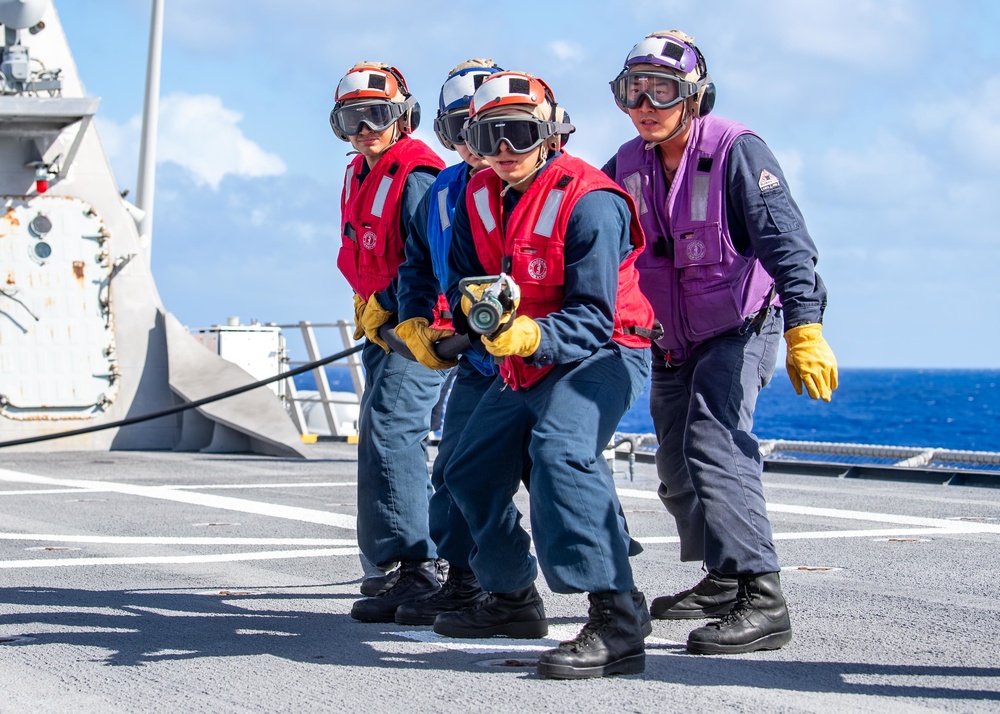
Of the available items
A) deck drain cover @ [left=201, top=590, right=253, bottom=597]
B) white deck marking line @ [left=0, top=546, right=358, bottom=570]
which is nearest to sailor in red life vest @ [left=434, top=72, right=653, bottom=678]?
deck drain cover @ [left=201, top=590, right=253, bottom=597]

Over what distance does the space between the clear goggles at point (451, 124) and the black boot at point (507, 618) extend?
1.71 metres

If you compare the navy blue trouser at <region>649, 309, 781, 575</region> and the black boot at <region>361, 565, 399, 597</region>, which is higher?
the navy blue trouser at <region>649, 309, 781, 575</region>

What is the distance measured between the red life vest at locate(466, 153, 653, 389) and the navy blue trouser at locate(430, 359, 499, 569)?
560mm

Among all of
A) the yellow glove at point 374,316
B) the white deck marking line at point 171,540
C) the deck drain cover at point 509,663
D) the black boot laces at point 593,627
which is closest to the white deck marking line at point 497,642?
the deck drain cover at point 509,663

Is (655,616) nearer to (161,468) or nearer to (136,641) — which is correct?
(136,641)

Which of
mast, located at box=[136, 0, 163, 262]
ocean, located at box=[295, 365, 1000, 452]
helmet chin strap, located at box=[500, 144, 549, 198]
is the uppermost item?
mast, located at box=[136, 0, 163, 262]

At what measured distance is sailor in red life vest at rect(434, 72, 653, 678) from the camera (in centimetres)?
396

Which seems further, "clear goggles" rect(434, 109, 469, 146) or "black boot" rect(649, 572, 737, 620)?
"clear goggles" rect(434, 109, 469, 146)

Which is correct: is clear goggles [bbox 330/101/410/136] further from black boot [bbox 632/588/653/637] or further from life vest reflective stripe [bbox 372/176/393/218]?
black boot [bbox 632/588/653/637]

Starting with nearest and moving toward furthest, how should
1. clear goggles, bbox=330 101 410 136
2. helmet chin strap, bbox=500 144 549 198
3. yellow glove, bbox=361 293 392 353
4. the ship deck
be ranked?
the ship deck, helmet chin strap, bbox=500 144 549 198, yellow glove, bbox=361 293 392 353, clear goggles, bbox=330 101 410 136

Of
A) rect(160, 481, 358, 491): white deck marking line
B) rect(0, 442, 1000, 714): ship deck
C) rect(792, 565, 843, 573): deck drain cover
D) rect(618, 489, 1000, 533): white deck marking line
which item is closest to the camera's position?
rect(0, 442, 1000, 714): ship deck

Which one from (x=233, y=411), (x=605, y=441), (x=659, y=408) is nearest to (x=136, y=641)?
(x=605, y=441)

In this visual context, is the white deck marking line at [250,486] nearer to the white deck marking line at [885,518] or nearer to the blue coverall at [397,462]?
the white deck marking line at [885,518]

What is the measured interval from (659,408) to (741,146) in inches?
37.9
